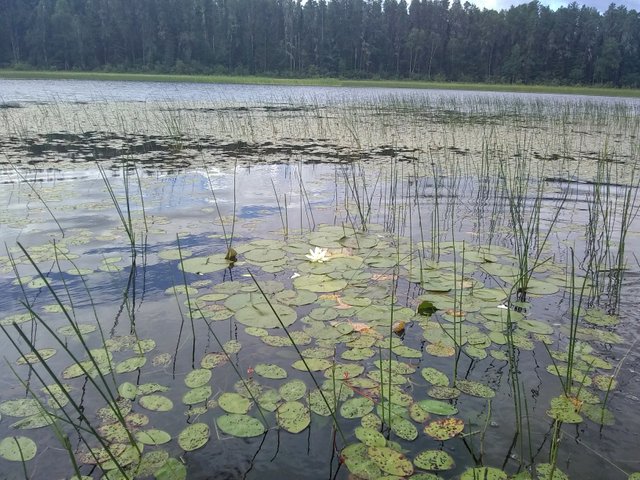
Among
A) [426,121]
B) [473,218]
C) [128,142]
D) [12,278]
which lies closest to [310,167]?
[473,218]

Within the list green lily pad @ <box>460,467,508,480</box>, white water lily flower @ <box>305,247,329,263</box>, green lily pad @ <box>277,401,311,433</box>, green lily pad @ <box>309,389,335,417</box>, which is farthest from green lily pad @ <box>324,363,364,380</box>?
white water lily flower @ <box>305,247,329,263</box>

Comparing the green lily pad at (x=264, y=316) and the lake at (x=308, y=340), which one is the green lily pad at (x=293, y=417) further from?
the green lily pad at (x=264, y=316)

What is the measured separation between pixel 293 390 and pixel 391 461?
518 mm

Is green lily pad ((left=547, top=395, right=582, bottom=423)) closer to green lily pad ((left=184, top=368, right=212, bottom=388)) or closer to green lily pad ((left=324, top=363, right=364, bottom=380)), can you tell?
green lily pad ((left=324, top=363, right=364, bottom=380))

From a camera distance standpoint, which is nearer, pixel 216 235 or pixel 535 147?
pixel 216 235

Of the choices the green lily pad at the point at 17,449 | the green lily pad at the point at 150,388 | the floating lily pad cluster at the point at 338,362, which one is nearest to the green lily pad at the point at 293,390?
the floating lily pad cluster at the point at 338,362

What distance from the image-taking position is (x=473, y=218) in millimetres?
4555

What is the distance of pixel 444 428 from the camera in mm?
1700

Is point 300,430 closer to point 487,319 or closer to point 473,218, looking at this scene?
point 487,319

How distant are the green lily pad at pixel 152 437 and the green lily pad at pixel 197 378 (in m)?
0.29

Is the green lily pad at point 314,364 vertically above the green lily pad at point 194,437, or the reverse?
the green lily pad at point 314,364

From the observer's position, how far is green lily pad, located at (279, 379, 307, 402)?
6.11 feet

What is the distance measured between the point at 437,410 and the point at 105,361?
4.81 ft

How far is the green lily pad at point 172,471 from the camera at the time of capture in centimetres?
149
